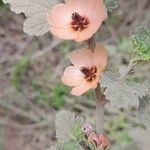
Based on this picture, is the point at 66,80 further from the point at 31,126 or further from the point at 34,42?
the point at 34,42

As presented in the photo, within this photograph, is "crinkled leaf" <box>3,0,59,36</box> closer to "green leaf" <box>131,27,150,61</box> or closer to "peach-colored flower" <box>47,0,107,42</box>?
"peach-colored flower" <box>47,0,107,42</box>

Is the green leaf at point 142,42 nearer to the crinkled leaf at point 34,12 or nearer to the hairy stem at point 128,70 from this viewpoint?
the hairy stem at point 128,70

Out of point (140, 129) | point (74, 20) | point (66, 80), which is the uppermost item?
point (74, 20)

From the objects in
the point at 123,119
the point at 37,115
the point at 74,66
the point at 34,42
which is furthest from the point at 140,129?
the point at 74,66

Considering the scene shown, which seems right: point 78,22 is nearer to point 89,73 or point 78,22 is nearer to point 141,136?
point 89,73

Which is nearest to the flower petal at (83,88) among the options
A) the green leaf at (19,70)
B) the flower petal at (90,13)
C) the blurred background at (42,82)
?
the flower petal at (90,13)
